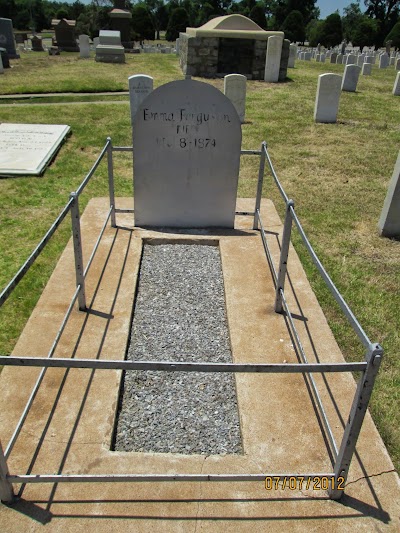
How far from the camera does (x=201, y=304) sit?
4164 mm

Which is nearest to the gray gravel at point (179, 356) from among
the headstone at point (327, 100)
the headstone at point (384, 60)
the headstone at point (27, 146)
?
the headstone at point (27, 146)

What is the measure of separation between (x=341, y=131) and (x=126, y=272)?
324 inches

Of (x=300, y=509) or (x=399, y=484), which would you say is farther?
(x=399, y=484)

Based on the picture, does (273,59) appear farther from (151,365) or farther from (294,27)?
(294,27)

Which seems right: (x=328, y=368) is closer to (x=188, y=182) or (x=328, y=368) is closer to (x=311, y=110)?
(x=188, y=182)

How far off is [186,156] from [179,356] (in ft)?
8.13

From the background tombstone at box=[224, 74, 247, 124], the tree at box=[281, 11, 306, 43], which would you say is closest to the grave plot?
the background tombstone at box=[224, 74, 247, 124]

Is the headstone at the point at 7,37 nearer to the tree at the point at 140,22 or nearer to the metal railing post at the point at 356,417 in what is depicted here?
the metal railing post at the point at 356,417

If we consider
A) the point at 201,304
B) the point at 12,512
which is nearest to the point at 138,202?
the point at 201,304

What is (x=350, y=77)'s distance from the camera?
1588 centimetres

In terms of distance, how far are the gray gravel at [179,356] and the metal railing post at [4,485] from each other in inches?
25.5

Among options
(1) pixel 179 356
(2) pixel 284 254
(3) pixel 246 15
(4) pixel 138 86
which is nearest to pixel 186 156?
(2) pixel 284 254

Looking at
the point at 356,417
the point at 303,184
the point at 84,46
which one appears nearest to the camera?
the point at 356,417

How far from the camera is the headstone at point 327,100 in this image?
11.0m
